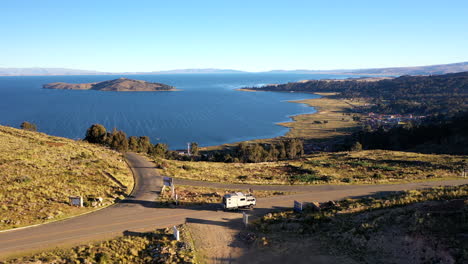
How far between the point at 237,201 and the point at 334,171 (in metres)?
24.8

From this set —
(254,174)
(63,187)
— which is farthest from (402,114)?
(63,187)

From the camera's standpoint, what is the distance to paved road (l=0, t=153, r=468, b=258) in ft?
72.3

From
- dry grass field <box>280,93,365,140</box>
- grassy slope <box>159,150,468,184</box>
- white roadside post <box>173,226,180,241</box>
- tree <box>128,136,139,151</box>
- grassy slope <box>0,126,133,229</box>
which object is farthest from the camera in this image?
dry grass field <box>280,93,365,140</box>

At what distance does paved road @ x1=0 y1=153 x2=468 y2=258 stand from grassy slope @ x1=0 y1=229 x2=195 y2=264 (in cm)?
129

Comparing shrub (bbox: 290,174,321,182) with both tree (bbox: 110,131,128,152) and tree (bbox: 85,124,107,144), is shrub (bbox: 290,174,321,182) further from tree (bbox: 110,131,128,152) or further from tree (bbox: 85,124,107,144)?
tree (bbox: 85,124,107,144)

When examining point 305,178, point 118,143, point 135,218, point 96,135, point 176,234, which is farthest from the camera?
point 96,135

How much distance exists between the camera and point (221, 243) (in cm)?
2258

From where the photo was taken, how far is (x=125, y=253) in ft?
69.0

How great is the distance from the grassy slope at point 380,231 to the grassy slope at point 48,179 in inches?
717

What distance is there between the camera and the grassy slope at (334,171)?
40969 millimetres

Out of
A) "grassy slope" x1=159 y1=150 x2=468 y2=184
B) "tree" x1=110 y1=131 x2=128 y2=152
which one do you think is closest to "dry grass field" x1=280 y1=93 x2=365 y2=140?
"grassy slope" x1=159 y1=150 x2=468 y2=184

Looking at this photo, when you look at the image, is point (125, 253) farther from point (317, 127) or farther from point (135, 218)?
point (317, 127)

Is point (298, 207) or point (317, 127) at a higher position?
point (298, 207)

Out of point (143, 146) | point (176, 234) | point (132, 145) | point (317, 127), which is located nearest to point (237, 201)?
point (176, 234)
